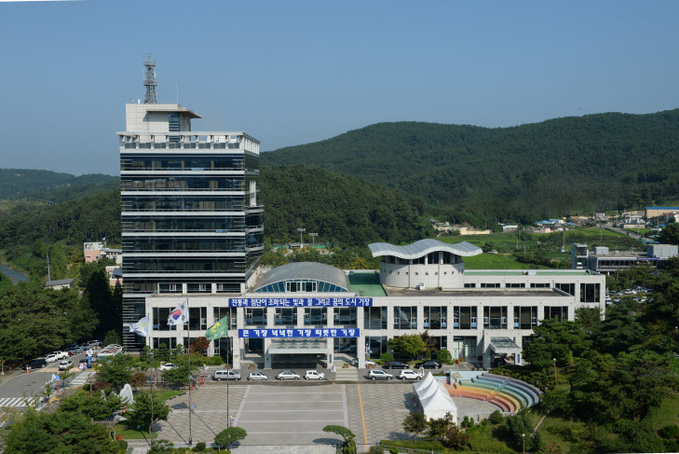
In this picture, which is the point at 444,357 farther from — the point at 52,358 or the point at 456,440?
the point at 52,358

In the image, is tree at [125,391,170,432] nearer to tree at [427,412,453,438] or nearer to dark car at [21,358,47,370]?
tree at [427,412,453,438]

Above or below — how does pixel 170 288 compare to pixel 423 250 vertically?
→ below

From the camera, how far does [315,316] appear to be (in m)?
48.0

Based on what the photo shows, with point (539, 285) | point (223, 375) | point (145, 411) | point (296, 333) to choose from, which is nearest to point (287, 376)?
point (296, 333)

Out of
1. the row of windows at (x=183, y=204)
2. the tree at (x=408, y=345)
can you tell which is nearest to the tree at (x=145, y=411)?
the tree at (x=408, y=345)

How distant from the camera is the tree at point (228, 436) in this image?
3192cm

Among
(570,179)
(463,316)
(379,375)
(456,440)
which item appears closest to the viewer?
(456,440)

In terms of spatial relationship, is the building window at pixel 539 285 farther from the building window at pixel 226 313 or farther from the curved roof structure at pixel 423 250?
the building window at pixel 226 313

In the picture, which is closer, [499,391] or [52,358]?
[499,391]

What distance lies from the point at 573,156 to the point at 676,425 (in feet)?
541

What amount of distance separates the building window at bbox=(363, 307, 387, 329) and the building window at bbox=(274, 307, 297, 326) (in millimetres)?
5118

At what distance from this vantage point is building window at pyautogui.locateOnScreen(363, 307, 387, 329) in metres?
48.1

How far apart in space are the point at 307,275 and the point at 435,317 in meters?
9.78

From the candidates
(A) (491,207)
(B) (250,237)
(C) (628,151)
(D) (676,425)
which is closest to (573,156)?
(C) (628,151)
